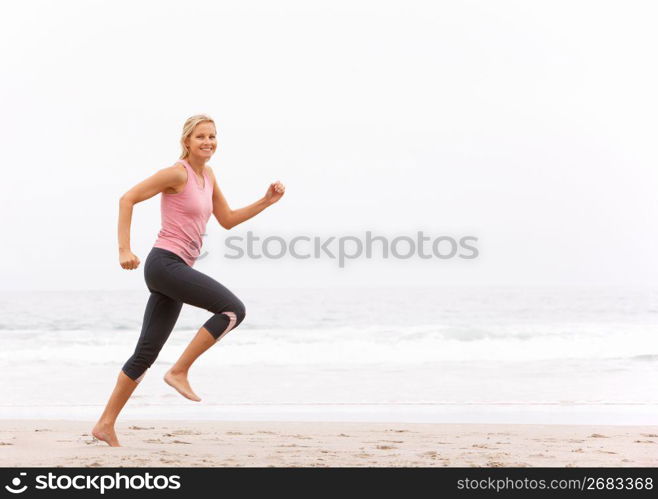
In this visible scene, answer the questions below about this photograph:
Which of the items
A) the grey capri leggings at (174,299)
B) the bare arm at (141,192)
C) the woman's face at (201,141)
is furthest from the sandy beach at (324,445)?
the woman's face at (201,141)

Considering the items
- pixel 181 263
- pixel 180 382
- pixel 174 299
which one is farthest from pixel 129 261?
pixel 180 382

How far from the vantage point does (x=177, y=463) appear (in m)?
3.81

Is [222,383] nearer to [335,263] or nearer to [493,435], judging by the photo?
[493,435]

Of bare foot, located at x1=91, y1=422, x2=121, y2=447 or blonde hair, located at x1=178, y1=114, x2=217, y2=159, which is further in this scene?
bare foot, located at x1=91, y1=422, x2=121, y2=447

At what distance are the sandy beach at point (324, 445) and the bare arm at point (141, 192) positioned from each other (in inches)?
37.0

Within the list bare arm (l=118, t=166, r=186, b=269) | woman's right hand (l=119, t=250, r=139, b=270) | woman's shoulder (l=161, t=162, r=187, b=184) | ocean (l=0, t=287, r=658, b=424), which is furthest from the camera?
ocean (l=0, t=287, r=658, b=424)

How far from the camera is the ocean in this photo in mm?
6695

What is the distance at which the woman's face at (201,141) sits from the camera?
4.00 meters

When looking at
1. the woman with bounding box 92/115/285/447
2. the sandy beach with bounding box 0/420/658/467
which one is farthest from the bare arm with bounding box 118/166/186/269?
the sandy beach with bounding box 0/420/658/467

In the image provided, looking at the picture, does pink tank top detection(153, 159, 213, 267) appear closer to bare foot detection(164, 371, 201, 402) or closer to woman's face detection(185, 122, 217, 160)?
woman's face detection(185, 122, 217, 160)

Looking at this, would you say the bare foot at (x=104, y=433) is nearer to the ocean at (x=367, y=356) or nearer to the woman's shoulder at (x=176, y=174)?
the woman's shoulder at (x=176, y=174)

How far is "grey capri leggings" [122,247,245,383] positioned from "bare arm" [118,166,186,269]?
0.61 ft

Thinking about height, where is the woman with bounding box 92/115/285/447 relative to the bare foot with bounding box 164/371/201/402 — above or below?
above

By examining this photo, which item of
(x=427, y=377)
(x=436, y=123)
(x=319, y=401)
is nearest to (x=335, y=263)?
(x=436, y=123)
